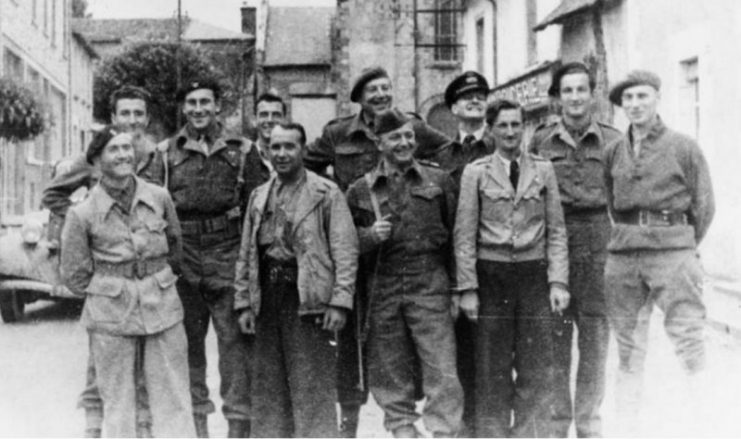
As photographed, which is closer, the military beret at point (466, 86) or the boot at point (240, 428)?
the boot at point (240, 428)

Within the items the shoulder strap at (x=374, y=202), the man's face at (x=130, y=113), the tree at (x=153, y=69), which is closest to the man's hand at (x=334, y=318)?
the shoulder strap at (x=374, y=202)

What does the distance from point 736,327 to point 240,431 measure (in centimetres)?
464

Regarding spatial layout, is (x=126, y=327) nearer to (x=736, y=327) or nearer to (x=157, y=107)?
(x=736, y=327)

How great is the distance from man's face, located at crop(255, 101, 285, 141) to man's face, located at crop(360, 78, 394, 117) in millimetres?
795

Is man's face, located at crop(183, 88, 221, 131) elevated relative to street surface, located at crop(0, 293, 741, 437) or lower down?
elevated

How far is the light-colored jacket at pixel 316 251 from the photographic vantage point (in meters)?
4.80

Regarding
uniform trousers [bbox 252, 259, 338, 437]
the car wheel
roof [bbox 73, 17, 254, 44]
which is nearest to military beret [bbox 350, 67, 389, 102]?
uniform trousers [bbox 252, 259, 338, 437]

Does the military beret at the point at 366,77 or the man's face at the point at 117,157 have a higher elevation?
the military beret at the point at 366,77

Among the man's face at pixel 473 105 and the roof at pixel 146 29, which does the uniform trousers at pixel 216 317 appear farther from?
the roof at pixel 146 29

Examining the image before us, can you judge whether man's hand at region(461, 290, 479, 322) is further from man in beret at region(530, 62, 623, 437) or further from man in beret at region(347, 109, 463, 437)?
man in beret at region(530, 62, 623, 437)

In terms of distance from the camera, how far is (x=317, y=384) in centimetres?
485

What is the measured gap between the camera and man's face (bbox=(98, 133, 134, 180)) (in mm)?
4730

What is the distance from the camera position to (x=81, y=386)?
6.96m

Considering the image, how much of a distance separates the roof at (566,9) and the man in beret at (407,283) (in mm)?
9933
